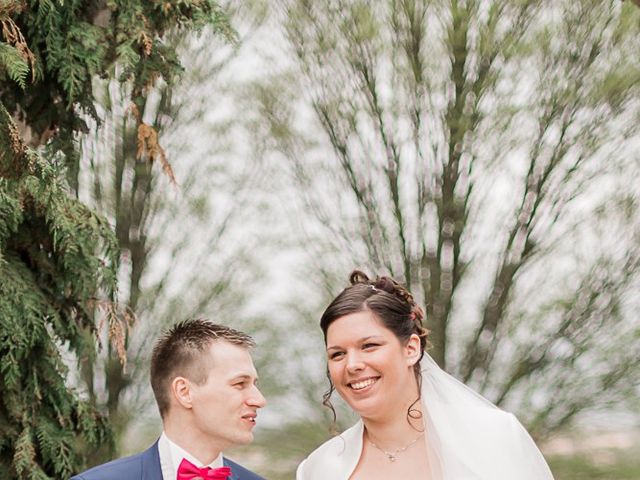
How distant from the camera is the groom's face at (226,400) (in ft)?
11.9

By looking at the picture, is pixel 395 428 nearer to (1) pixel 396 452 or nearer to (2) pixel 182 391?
(1) pixel 396 452

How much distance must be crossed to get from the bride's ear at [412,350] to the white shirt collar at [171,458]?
86cm

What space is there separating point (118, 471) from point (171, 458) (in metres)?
0.19

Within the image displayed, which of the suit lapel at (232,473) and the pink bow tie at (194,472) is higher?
the suit lapel at (232,473)

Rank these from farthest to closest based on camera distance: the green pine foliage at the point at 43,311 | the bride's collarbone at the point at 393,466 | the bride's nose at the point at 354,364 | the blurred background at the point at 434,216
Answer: the blurred background at the point at 434,216, the green pine foliage at the point at 43,311, the bride's collarbone at the point at 393,466, the bride's nose at the point at 354,364

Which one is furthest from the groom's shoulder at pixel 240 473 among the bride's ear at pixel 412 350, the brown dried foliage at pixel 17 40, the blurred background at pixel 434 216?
the blurred background at pixel 434 216

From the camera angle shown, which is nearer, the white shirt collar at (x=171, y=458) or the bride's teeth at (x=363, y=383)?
the white shirt collar at (x=171, y=458)

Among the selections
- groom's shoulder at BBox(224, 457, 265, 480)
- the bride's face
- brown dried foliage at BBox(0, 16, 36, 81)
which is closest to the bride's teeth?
the bride's face

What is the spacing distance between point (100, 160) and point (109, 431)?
5.16 meters

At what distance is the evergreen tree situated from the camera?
6.18 metres

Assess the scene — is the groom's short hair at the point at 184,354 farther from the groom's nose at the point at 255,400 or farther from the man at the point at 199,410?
the groom's nose at the point at 255,400

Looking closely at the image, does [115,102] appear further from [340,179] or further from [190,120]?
[340,179]

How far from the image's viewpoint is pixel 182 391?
3701 millimetres

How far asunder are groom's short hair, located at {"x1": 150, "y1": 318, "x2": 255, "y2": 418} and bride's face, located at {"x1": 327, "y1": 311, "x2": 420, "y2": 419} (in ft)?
1.14
